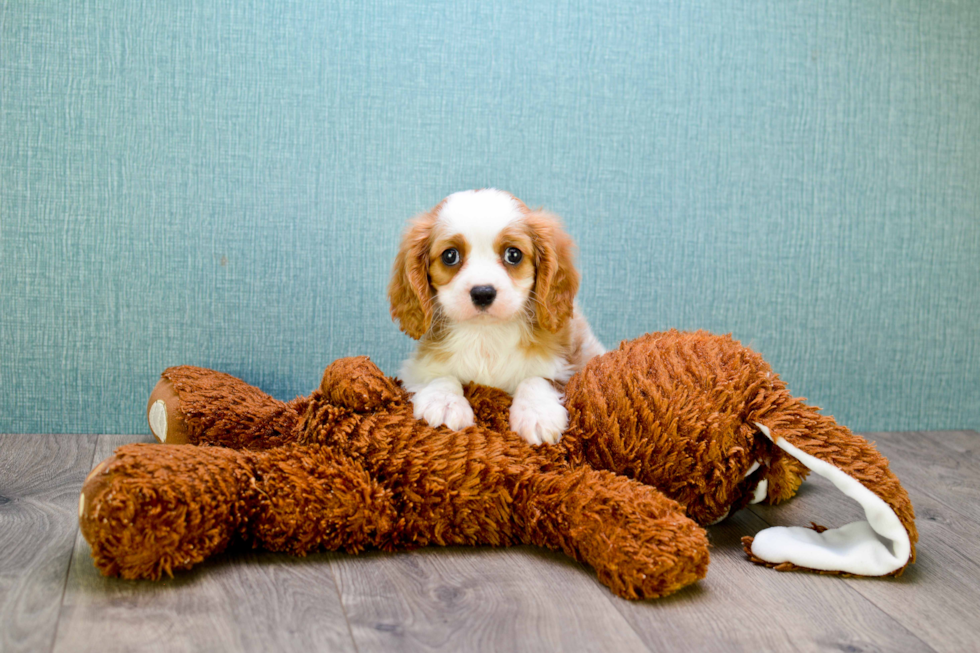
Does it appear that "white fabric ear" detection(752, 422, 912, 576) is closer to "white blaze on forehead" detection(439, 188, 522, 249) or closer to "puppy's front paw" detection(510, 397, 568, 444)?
"puppy's front paw" detection(510, 397, 568, 444)

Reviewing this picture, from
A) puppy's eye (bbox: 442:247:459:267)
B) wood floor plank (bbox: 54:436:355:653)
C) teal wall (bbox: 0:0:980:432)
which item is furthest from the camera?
teal wall (bbox: 0:0:980:432)

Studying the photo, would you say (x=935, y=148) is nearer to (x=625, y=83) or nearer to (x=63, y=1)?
(x=625, y=83)

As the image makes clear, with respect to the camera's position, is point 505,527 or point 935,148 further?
point 935,148

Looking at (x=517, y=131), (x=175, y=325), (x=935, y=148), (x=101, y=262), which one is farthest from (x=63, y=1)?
(x=935, y=148)

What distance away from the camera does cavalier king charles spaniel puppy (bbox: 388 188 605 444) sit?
1.64 m

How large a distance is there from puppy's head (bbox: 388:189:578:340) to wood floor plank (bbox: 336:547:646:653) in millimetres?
495

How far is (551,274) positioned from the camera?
1.74 meters

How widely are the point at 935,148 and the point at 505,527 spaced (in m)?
2.14

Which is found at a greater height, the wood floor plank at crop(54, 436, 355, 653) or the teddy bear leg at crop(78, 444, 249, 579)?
the teddy bear leg at crop(78, 444, 249, 579)

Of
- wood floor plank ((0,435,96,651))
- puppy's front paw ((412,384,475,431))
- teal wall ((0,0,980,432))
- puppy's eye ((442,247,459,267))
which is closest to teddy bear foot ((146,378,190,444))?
wood floor plank ((0,435,96,651))

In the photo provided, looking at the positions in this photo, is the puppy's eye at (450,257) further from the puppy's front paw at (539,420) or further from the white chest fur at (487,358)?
the puppy's front paw at (539,420)

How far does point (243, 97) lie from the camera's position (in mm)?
2361

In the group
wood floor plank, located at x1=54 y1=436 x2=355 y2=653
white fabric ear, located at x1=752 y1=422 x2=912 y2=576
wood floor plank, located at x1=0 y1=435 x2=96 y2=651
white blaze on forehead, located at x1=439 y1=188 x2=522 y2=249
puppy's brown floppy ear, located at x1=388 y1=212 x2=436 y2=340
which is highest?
white blaze on forehead, located at x1=439 y1=188 x2=522 y2=249

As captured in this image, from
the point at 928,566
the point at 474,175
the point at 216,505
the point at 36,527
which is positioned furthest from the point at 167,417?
the point at 928,566
